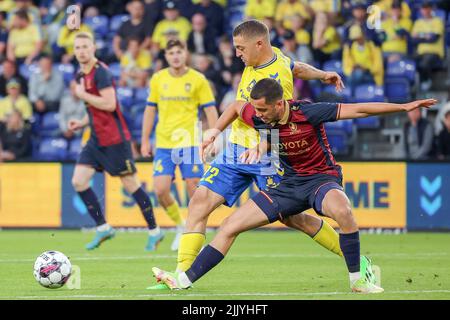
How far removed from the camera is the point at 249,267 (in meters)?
11.2

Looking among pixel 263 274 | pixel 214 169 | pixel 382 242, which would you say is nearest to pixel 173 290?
pixel 214 169

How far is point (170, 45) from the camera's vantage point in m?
13.2

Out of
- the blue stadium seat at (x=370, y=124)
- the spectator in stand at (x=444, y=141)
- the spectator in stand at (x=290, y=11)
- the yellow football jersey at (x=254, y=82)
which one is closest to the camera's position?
the yellow football jersey at (x=254, y=82)

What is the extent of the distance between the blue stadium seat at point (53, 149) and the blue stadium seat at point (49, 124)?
0.19m

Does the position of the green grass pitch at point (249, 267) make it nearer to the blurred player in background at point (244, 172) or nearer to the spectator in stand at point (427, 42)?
the blurred player in background at point (244, 172)

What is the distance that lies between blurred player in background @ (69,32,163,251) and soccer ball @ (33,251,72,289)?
4.63m

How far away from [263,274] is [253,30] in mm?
2537

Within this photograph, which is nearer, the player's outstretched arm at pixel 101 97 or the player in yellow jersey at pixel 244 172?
the player in yellow jersey at pixel 244 172

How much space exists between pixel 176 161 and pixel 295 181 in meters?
4.82

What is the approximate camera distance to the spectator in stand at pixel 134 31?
20578 mm

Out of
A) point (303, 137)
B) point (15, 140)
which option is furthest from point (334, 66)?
point (303, 137)

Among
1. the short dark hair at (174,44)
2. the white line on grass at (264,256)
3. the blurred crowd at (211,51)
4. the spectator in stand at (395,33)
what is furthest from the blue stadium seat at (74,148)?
the white line on grass at (264,256)
